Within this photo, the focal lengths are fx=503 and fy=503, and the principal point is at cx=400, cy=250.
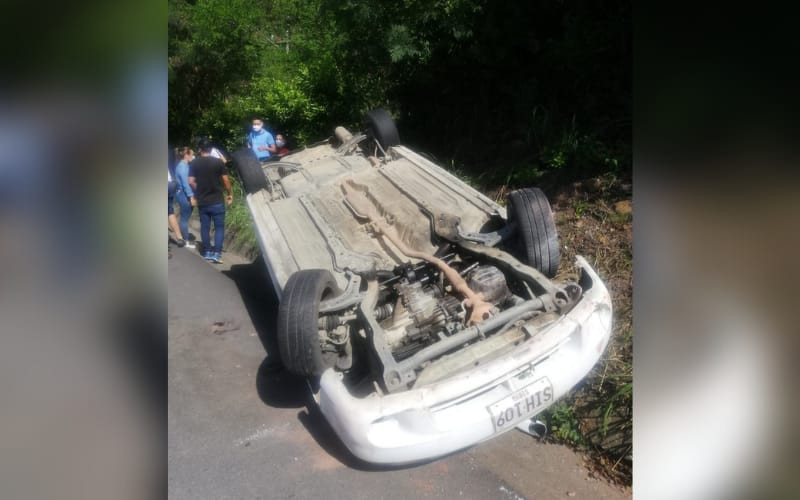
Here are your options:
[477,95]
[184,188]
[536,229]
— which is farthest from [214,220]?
[477,95]

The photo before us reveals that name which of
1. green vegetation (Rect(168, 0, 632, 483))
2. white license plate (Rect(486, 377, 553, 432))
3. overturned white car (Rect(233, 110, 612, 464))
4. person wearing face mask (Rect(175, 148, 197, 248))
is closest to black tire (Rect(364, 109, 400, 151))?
overturned white car (Rect(233, 110, 612, 464))

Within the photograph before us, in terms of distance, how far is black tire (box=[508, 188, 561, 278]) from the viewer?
10.9 feet

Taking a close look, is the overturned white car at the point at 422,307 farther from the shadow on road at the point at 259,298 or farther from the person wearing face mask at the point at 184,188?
the person wearing face mask at the point at 184,188

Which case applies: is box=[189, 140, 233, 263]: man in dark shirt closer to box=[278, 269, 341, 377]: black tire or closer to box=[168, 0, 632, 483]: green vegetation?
box=[168, 0, 632, 483]: green vegetation

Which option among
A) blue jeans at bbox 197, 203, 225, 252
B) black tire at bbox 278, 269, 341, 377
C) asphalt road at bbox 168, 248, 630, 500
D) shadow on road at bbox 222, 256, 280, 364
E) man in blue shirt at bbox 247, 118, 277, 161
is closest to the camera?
asphalt road at bbox 168, 248, 630, 500

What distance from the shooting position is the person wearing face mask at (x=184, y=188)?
567 cm

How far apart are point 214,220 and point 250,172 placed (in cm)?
116

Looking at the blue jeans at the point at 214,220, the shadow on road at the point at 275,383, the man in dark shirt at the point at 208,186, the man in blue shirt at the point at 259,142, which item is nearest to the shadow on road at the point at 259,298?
the shadow on road at the point at 275,383

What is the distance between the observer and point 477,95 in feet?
23.4

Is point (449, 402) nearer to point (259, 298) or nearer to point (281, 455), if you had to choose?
point (281, 455)
